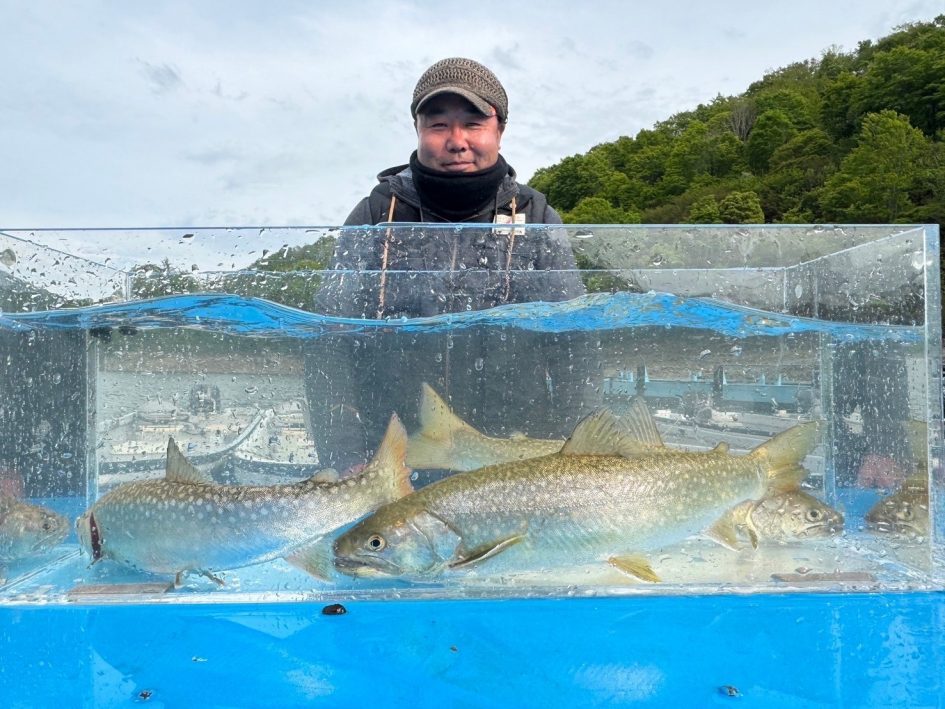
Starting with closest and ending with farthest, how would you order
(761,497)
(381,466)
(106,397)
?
1. (381,466)
2. (761,497)
3. (106,397)

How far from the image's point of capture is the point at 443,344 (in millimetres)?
3555

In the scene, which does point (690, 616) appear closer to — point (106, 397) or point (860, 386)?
point (860, 386)

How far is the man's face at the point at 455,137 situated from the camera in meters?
4.50

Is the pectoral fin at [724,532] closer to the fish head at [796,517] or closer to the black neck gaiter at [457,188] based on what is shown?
the fish head at [796,517]

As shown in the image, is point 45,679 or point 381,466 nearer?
point 45,679

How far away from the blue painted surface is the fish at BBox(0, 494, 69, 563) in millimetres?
360

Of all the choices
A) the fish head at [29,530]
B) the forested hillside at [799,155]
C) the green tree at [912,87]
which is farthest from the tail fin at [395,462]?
the green tree at [912,87]

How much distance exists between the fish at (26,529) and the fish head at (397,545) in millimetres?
1436

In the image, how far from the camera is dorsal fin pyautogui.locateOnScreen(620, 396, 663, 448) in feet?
10.4

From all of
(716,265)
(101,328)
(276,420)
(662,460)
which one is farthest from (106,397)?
(716,265)

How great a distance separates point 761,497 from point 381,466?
168cm

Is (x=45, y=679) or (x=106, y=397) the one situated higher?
(x=106, y=397)

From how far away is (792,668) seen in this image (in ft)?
7.15

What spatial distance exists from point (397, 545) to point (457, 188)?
2.66 meters
